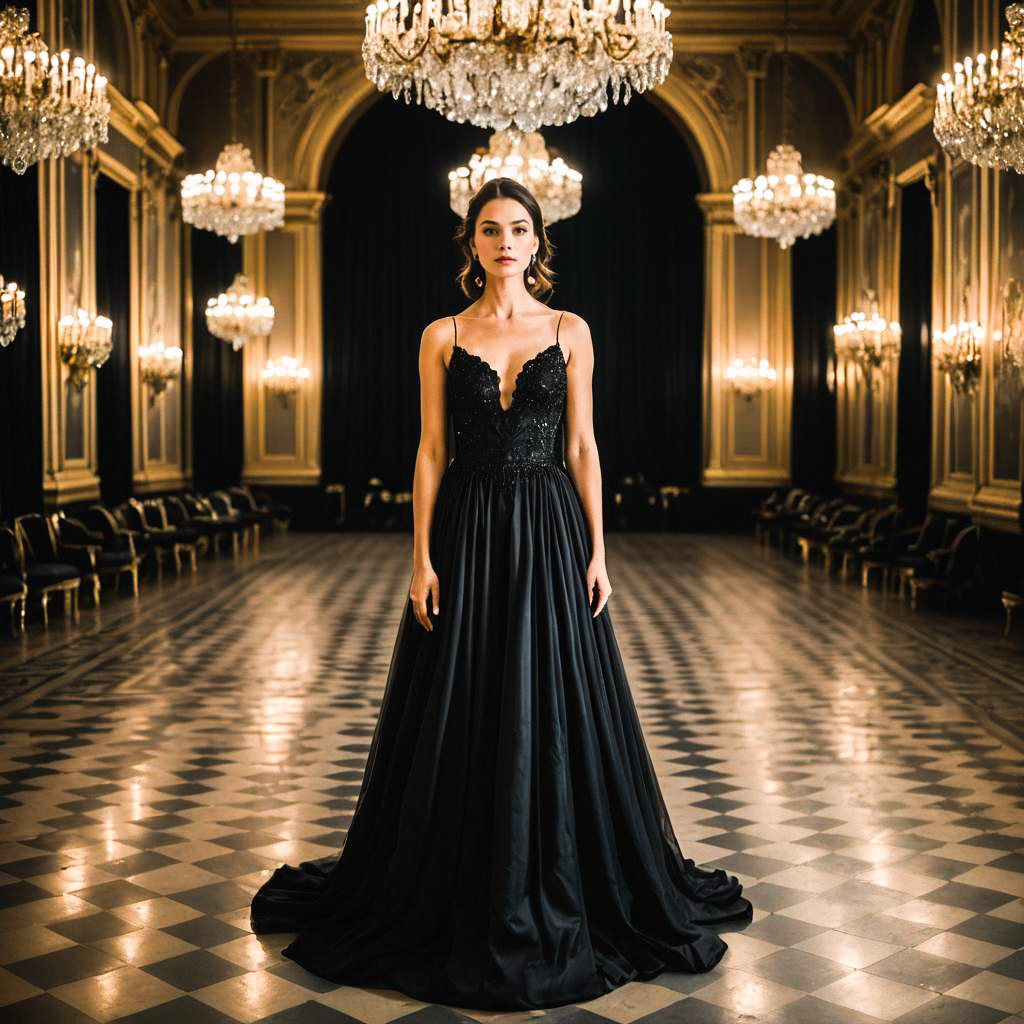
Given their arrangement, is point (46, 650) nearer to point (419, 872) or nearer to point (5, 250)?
point (5, 250)

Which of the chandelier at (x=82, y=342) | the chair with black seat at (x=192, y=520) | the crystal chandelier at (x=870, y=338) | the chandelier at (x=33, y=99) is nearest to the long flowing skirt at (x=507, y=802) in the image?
the chandelier at (x=33, y=99)

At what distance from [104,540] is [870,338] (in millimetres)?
8482

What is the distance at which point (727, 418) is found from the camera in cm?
1848

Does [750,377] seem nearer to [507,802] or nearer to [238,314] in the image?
[238,314]

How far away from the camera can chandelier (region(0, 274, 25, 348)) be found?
9.35 meters

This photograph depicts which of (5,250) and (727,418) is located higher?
(5,250)

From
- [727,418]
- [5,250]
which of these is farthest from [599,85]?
[727,418]

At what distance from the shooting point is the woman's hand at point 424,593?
329 cm

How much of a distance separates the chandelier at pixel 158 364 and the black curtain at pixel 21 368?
421cm

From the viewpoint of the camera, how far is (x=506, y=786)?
3.14 meters

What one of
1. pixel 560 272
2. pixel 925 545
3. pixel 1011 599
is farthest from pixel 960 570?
pixel 560 272

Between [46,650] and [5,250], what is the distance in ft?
13.9

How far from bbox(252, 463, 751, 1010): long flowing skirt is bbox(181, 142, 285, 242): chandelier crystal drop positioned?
11451mm

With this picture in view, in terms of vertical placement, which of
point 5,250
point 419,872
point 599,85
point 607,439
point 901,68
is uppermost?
point 901,68
